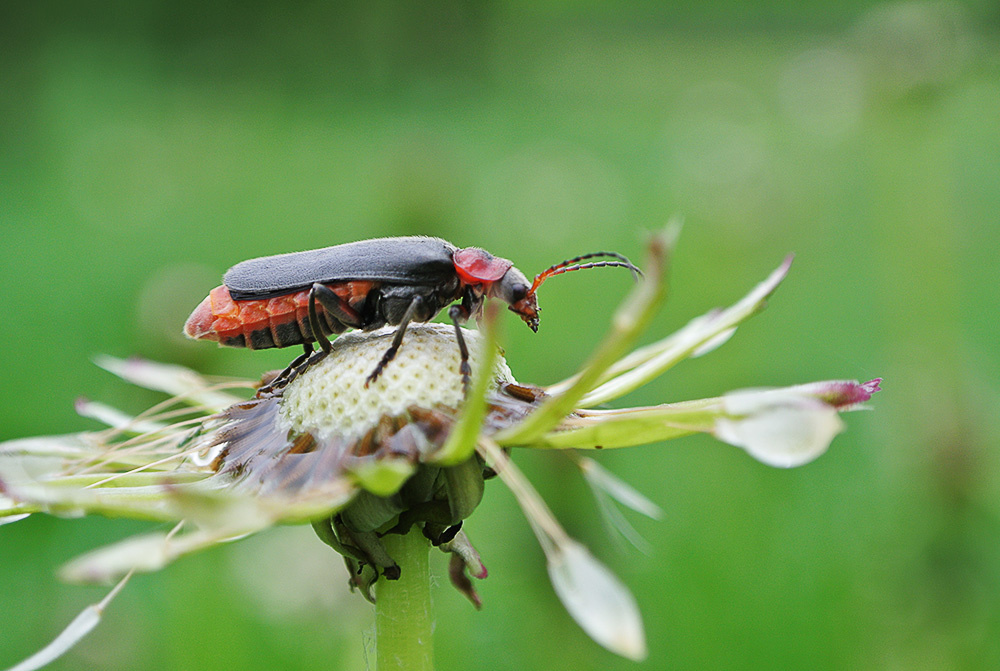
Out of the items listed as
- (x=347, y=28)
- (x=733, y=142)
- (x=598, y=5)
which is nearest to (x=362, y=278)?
(x=733, y=142)

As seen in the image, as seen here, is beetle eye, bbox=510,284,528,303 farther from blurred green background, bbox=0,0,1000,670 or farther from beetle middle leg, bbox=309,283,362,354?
blurred green background, bbox=0,0,1000,670

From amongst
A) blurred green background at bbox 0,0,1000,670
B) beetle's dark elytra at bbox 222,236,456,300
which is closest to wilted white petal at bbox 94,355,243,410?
beetle's dark elytra at bbox 222,236,456,300

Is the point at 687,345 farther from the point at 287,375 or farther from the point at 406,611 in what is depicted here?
the point at 287,375

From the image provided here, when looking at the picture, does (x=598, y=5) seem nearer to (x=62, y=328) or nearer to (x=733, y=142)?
(x=733, y=142)

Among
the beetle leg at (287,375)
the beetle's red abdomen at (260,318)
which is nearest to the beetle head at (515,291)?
the beetle's red abdomen at (260,318)

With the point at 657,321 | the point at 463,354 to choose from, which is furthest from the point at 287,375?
the point at 657,321

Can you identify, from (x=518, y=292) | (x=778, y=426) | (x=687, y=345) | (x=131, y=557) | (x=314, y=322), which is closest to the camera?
(x=131, y=557)
